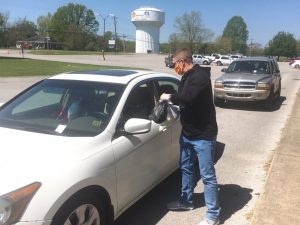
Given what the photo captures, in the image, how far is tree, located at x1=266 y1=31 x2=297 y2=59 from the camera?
13600cm

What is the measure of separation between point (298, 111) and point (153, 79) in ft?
29.2

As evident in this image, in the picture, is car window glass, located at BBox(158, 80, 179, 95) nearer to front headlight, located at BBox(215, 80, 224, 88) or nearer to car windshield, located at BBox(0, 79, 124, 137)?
car windshield, located at BBox(0, 79, 124, 137)

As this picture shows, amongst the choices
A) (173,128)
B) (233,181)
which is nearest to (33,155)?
(173,128)

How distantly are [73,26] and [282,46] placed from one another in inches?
2670

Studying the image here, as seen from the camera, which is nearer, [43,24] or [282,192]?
[282,192]

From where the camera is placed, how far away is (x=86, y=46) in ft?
363

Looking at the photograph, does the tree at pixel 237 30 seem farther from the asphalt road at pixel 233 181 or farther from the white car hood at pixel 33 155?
the white car hood at pixel 33 155

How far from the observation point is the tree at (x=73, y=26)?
111625 millimetres

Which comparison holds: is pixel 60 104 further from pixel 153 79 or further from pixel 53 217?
pixel 53 217

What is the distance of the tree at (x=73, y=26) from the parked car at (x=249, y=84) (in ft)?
323

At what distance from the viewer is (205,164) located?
4.21 m

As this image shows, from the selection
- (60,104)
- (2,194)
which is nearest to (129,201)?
(60,104)

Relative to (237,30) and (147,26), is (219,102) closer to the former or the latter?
(147,26)

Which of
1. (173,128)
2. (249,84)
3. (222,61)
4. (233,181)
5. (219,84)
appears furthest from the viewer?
(222,61)
